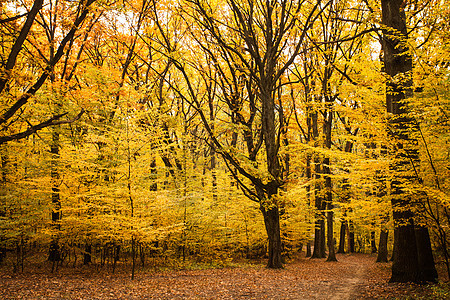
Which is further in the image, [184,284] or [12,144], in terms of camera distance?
[12,144]

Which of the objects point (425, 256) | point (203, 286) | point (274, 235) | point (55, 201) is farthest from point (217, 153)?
point (425, 256)

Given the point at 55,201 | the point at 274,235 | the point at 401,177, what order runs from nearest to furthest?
the point at 401,177
the point at 55,201
the point at 274,235

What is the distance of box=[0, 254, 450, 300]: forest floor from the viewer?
707 cm

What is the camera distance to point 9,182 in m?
10.6

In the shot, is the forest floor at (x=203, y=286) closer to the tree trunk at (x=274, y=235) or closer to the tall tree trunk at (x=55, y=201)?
the tree trunk at (x=274, y=235)

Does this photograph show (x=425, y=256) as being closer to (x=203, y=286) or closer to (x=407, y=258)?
(x=407, y=258)

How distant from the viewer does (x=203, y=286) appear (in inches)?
339

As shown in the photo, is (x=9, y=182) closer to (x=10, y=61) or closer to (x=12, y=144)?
(x=12, y=144)

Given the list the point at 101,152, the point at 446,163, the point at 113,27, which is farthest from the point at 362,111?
the point at 113,27

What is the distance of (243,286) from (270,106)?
21.4 feet


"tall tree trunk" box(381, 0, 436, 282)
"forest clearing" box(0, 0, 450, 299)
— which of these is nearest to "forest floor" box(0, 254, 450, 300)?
"forest clearing" box(0, 0, 450, 299)

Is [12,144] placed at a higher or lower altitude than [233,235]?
higher

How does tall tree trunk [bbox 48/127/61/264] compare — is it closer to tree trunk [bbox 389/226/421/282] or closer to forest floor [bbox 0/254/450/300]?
forest floor [bbox 0/254/450/300]

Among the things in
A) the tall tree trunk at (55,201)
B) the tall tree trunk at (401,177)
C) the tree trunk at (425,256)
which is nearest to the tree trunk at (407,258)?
the tall tree trunk at (401,177)
